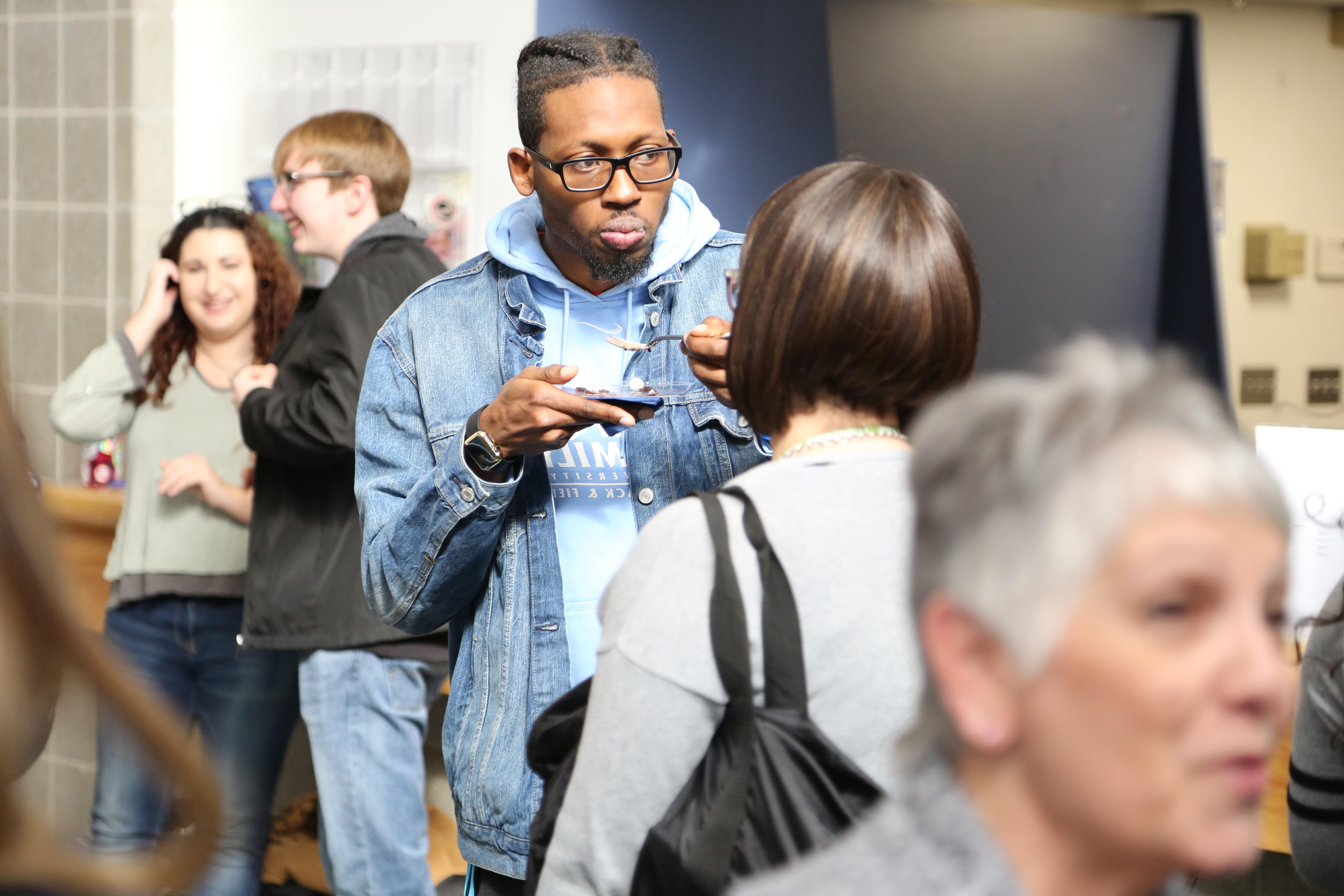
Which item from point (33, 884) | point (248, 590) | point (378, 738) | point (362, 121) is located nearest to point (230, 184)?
point (362, 121)

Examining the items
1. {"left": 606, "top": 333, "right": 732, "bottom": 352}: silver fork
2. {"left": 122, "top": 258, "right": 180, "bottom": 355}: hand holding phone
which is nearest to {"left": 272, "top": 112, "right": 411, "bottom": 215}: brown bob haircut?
{"left": 122, "top": 258, "right": 180, "bottom": 355}: hand holding phone

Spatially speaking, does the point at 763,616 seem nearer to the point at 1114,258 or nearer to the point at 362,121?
the point at 362,121

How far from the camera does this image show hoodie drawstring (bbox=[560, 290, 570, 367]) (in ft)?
5.64

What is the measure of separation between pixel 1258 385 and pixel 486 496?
4.10 meters

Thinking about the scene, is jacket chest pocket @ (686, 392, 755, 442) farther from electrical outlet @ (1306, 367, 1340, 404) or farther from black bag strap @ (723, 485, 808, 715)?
electrical outlet @ (1306, 367, 1340, 404)

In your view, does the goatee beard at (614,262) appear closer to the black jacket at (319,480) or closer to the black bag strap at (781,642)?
the black bag strap at (781,642)

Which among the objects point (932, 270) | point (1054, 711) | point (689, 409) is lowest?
point (1054, 711)

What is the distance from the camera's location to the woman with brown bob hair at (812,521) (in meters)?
0.99

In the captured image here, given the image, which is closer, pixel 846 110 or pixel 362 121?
pixel 362 121

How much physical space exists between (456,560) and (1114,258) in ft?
10.3

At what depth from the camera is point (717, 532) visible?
999mm

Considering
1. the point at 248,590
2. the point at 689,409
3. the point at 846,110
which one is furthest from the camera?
the point at 846,110

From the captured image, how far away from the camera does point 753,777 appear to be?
961mm

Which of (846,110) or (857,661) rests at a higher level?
(846,110)
